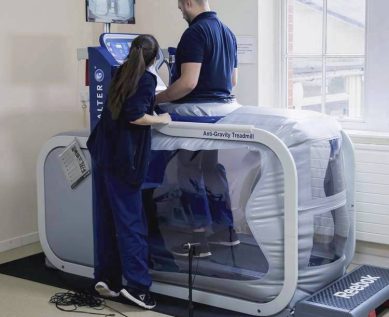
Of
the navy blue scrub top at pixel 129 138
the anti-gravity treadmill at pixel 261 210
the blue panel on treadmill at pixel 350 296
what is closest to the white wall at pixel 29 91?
the anti-gravity treadmill at pixel 261 210

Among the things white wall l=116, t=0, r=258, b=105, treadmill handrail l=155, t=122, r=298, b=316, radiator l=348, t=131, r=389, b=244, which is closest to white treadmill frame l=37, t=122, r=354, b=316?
treadmill handrail l=155, t=122, r=298, b=316

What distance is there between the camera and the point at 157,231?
381 centimetres

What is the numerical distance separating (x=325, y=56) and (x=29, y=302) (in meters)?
2.60

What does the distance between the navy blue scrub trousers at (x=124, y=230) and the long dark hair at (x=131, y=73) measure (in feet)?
1.27

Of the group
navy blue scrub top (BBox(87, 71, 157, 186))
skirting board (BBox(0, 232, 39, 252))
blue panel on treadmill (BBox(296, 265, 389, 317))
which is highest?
navy blue scrub top (BBox(87, 71, 157, 186))

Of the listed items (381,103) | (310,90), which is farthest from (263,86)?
(381,103)

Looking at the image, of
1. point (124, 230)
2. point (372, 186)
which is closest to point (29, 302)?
point (124, 230)

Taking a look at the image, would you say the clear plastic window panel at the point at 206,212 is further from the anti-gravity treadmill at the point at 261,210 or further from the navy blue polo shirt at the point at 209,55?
the navy blue polo shirt at the point at 209,55

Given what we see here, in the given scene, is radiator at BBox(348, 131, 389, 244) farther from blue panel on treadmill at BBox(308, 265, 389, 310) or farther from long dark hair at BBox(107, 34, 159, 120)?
long dark hair at BBox(107, 34, 159, 120)

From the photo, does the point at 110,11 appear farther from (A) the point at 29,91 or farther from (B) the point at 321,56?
(B) the point at 321,56

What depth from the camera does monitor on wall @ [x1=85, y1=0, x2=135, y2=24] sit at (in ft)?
14.3

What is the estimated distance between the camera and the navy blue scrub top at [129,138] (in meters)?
3.47

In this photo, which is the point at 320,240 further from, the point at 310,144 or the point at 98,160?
the point at 98,160

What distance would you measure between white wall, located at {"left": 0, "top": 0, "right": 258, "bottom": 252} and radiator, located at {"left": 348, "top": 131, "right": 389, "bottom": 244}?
34.9 inches
